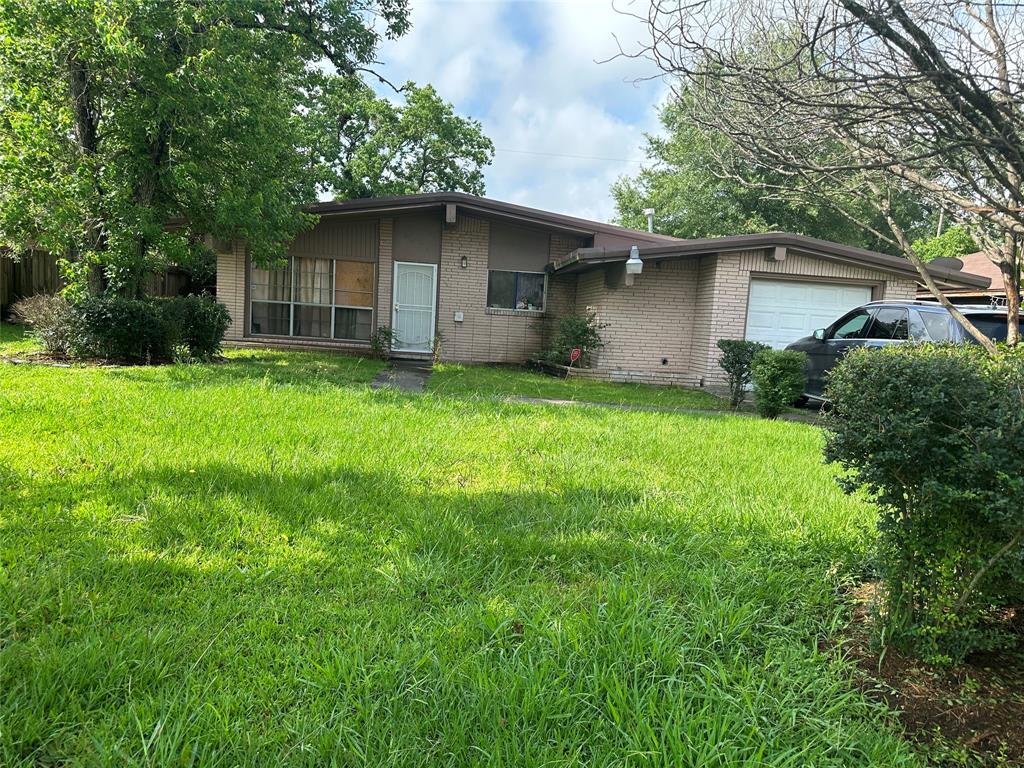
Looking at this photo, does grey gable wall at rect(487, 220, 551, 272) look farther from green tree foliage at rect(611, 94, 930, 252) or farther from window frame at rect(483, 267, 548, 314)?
green tree foliage at rect(611, 94, 930, 252)

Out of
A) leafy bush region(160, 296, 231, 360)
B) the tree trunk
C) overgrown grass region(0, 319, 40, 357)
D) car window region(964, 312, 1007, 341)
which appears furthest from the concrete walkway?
car window region(964, 312, 1007, 341)

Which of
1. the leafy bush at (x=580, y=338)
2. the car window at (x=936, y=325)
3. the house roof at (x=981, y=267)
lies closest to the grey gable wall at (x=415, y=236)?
the leafy bush at (x=580, y=338)

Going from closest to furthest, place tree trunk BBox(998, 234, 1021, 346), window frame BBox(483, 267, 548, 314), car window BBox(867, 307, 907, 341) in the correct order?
tree trunk BBox(998, 234, 1021, 346) < car window BBox(867, 307, 907, 341) < window frame BBox(483, 267, 548, 314)

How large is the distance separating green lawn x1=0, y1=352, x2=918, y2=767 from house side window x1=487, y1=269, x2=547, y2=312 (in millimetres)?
9631

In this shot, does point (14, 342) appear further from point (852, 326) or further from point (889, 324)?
point (889, 324)

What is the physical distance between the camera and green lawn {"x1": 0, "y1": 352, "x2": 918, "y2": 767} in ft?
5.67

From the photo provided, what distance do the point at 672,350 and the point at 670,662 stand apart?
11124 millimetres

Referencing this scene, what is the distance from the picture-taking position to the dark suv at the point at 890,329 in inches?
278

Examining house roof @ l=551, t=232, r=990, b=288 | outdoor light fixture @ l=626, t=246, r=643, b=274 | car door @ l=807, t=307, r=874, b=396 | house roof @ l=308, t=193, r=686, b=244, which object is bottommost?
car door @ l=807, t=307, r=874, b=396

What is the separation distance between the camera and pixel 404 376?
10336 millimetres

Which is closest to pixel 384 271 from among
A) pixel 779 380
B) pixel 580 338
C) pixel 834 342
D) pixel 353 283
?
pixel 353 283

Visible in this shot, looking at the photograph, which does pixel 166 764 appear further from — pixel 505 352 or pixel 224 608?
pixel 505 352

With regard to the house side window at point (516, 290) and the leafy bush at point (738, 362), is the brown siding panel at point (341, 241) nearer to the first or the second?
the house side window at point (516, 290)

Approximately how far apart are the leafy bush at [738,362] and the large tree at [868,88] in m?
4.27
